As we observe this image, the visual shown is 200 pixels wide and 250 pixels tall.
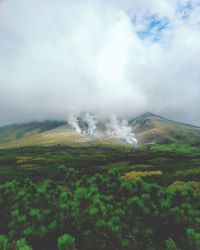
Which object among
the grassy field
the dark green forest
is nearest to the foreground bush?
the dark green forest

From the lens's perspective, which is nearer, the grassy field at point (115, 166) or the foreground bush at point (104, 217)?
the foreground bush at point (104, 217)

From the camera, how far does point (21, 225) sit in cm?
839

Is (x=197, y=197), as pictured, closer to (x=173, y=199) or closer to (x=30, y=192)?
(x=173, y=199)

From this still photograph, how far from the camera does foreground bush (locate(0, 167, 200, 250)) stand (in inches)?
322

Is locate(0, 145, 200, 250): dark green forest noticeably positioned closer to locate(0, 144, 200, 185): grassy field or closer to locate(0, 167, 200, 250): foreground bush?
locate(0, 167, 200, 250): foreground bush

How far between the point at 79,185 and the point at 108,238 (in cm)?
389

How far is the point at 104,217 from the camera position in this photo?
8.57m

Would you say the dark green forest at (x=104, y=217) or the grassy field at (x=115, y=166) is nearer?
the dark green forest at (x=104, y=217)

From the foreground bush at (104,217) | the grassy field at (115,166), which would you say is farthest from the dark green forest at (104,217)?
the grassy field at (115,166)

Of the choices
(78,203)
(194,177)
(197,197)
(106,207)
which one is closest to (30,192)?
(78,203)

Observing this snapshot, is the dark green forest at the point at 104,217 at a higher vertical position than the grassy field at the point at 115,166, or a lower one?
higher

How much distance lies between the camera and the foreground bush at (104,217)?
26.8ft

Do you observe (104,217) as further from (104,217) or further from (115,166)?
(115,166)

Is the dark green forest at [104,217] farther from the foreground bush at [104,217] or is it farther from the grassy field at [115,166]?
the grassy field at [115,166]
